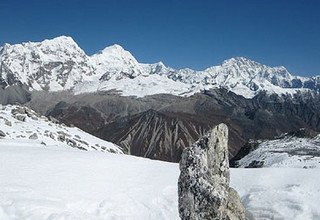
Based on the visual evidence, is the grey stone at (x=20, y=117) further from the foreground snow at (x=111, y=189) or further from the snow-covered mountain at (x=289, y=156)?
the foreground snow at (x=111, y=189)

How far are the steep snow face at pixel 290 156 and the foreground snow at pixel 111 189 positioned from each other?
98.4 feet

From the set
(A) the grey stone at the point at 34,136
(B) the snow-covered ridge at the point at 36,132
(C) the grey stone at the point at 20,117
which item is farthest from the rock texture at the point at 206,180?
(C) the grey stone at the point at 20,117

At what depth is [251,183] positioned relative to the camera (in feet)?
112

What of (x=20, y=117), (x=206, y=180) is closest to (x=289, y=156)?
(x=20, y=117)

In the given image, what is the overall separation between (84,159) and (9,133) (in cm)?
3296

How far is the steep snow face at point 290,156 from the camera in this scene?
66.6m

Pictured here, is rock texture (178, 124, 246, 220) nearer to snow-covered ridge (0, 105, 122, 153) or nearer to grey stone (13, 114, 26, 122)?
snow-covered ridge (0, 105, 122, 153)

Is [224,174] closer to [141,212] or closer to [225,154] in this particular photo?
[225,154]

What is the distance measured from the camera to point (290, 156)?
7419 centimetres

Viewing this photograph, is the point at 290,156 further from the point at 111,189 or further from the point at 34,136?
the point at 111,189

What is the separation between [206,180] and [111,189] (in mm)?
11688

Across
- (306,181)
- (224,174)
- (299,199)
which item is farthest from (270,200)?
(224,174)

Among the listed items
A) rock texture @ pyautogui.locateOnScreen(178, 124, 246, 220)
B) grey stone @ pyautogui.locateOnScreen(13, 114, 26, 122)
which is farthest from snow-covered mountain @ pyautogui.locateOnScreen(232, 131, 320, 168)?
rock texture @ pyautogui.locateOnScreen(178, 124, 246, 220)

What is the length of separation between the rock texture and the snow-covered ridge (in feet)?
141
